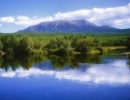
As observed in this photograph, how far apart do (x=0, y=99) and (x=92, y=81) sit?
1300 cm

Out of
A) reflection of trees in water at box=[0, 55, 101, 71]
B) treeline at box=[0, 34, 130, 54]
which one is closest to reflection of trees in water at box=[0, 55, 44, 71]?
reflection of trees in water at box=[0, 55, 101, 71]

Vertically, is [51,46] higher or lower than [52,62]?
higher

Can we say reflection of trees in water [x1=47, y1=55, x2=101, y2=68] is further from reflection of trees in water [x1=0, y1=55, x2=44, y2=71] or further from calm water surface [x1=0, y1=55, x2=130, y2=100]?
calm water surface [x1=0, y1=55, x2=130, y2=100]

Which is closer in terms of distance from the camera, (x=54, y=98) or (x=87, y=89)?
(x=54, y=98)

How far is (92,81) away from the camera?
32344 millimetres

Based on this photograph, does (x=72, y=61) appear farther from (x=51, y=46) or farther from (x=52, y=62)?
(x=51, y=46)

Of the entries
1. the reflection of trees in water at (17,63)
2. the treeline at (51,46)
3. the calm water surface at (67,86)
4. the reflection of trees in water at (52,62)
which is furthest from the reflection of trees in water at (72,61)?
the treeline at (51,46)

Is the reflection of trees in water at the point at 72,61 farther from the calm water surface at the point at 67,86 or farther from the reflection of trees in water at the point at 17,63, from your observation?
the calm water surface at the point at 67,86

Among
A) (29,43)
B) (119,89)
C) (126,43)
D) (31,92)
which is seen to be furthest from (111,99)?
(126,43)

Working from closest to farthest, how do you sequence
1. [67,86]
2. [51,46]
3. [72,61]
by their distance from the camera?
[67,86] → [72,61] → [51,46]

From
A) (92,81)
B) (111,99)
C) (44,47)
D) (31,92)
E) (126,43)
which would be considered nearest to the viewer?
(111,99)

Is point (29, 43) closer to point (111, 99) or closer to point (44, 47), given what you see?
point (44, 47)

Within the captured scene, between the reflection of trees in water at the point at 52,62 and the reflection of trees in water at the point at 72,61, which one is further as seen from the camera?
the reflection of trees in water at the point at 72,61

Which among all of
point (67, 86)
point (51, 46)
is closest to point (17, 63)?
point (51, 46)
